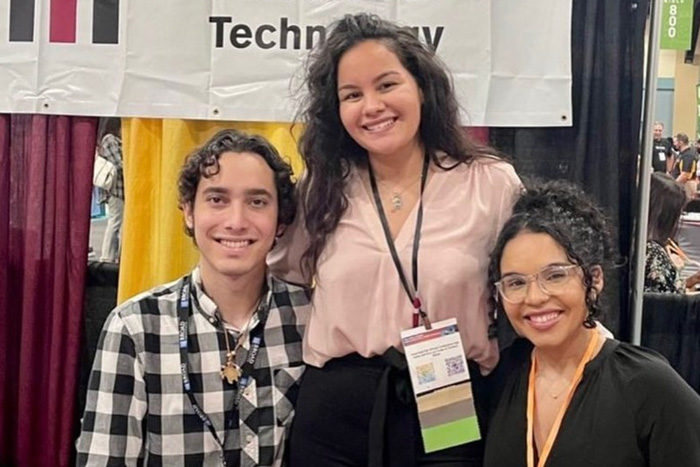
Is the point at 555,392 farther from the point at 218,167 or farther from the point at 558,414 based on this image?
the point at 218,167

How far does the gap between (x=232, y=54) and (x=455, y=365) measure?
3.86 feet

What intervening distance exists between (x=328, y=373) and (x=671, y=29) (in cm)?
205

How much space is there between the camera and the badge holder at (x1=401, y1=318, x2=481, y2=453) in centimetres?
141

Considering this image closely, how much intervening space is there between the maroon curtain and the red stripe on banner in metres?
0.23

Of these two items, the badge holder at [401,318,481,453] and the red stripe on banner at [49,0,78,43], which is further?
the red stripe on banner at [49,0,78,43]

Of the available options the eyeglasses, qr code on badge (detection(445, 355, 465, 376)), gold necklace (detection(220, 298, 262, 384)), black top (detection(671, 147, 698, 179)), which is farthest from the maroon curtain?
black top (detection(671, 147, 698, 179))

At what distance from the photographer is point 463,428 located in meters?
1.43

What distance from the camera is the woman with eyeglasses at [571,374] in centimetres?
120

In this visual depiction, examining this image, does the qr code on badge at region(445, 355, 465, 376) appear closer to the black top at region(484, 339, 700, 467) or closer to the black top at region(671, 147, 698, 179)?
the black top at region(484, 339, 700, 467)

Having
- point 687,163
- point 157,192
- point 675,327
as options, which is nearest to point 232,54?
point 157,192

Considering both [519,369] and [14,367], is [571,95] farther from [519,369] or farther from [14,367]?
[14,367]

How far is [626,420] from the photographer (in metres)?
1.21

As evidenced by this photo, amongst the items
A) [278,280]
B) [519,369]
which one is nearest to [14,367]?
[278,280]

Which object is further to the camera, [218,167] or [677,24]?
[677,24]
